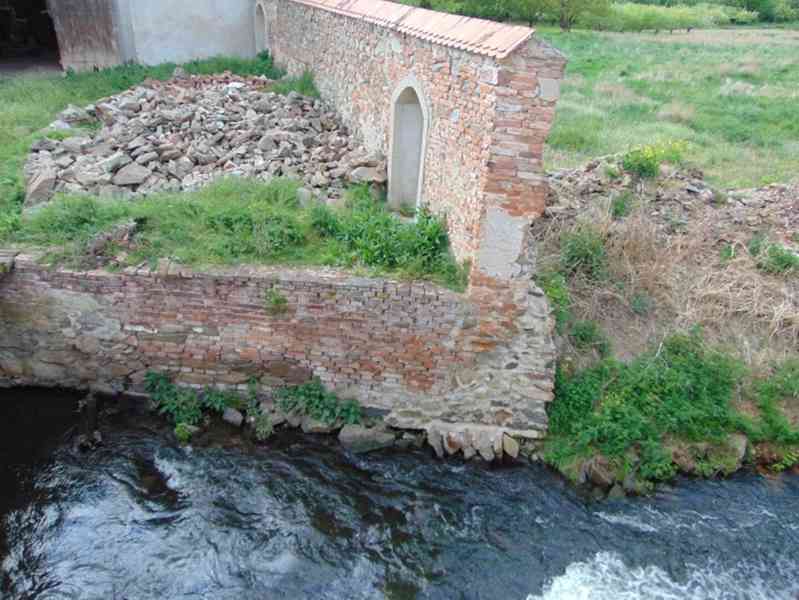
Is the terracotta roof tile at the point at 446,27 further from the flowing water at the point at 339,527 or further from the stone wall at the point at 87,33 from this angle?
the stone wall at the point at 87,33

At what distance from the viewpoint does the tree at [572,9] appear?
31094mm

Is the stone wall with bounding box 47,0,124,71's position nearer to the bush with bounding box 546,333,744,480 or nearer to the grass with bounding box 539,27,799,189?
the grass with bounding box 539,27,799,189

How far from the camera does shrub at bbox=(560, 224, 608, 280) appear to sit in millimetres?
8547

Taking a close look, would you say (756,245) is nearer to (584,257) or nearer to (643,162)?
(643,162)

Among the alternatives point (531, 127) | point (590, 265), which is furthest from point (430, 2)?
point (531, 127)

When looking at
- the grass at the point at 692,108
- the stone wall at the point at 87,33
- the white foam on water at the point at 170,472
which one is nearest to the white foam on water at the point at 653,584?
the white foam on water at the point at 170,472

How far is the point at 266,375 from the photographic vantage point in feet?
24.7

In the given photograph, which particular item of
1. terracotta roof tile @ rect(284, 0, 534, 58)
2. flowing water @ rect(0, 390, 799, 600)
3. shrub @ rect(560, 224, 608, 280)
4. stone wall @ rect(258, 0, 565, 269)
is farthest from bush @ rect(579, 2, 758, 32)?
flowing water @ rect(0, 390, 799, 600)

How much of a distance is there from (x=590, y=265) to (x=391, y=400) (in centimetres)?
358

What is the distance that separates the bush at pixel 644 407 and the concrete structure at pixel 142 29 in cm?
1290

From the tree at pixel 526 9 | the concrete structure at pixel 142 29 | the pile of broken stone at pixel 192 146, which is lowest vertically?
the pile of broken stone at pixel 192 146

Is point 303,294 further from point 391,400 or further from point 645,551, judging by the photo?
point 645,551

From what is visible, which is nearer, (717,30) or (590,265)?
(590,265)

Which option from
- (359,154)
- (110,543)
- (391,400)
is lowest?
(110,543)
